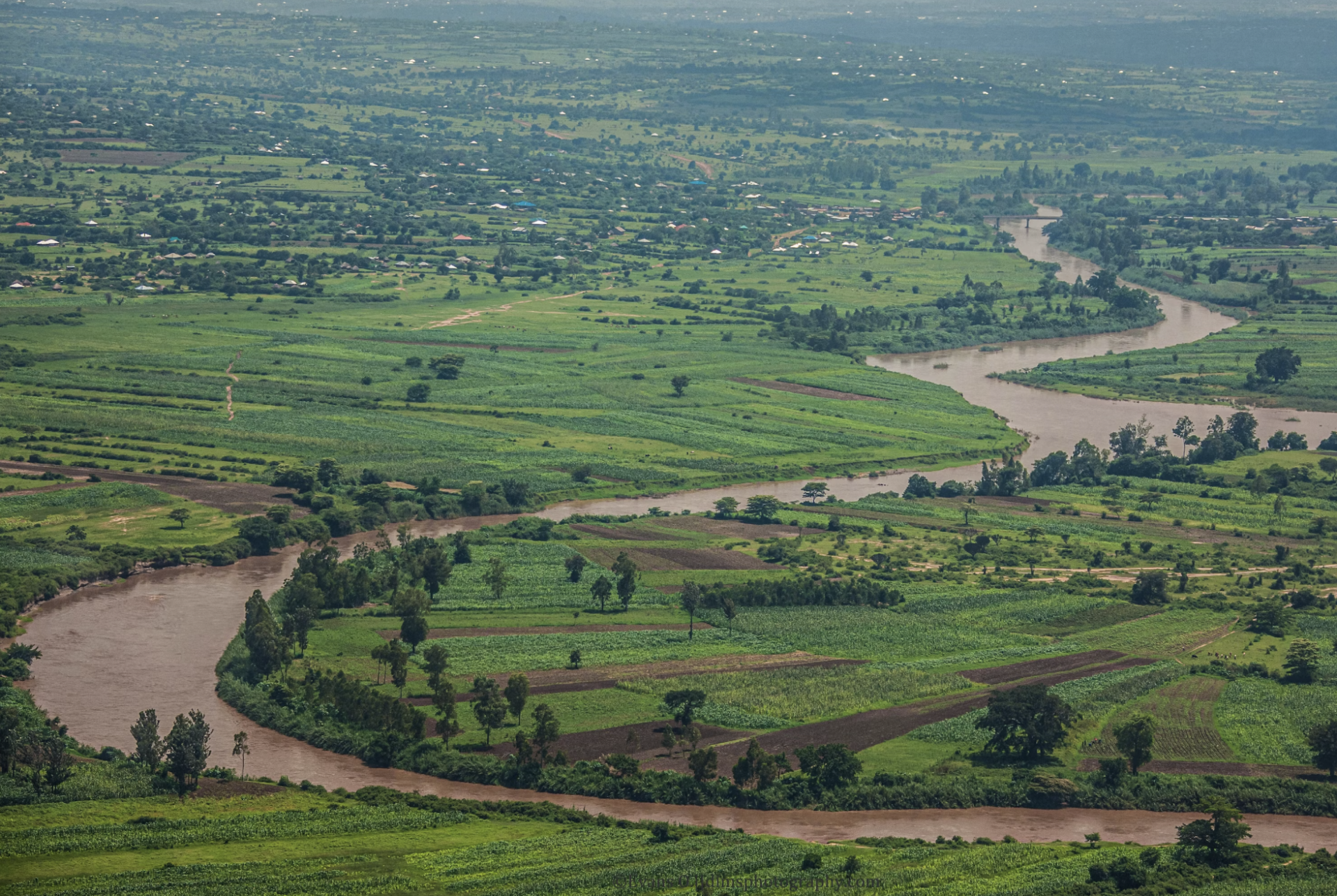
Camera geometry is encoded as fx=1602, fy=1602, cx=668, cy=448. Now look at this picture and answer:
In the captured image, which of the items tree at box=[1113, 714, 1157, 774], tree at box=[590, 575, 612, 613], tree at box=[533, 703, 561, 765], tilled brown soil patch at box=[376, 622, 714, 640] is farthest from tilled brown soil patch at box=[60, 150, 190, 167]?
tree at box=[1113, 714, 1157, 774]

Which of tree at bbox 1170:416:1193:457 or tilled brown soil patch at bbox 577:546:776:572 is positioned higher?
tree at bbox 1170:416:1193:457

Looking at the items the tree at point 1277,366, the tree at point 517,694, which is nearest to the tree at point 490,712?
the tree at point 517,694

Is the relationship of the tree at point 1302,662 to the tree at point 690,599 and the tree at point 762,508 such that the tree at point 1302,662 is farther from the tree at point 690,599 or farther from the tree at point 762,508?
the tree at point 762,508

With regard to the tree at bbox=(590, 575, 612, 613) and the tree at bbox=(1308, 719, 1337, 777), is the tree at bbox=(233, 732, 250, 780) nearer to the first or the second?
the tree at bbox=(590, 575, 612, 613)

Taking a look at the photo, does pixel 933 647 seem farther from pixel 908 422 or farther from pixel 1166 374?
pixel 1166 374

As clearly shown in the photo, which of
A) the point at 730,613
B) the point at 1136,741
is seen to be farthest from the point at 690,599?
the point at 1136,741

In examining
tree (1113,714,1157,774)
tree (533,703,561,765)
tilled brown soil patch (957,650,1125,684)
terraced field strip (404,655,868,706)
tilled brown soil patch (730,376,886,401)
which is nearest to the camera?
tree (533,703,561,765)
